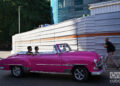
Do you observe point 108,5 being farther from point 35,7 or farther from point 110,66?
point 35,7

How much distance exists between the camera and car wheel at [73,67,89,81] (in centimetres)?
592

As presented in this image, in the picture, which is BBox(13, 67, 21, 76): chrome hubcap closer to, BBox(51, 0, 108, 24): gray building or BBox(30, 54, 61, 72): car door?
BBox(30, 54, 61, 72): car door

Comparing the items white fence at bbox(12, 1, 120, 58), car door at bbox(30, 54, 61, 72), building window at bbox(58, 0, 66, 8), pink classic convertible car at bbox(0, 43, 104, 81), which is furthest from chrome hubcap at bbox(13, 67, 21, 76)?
building window at bbox(58, 0, 66, 8)

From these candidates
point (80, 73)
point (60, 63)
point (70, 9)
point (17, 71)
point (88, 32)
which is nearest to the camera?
point (80, 73)

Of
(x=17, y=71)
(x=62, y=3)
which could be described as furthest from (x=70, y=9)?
(x=17, y=71)

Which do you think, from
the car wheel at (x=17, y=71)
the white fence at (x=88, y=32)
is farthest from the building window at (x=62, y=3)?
the car wheel at (x=17, y=71)

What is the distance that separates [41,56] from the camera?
685 cm

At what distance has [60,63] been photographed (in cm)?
633

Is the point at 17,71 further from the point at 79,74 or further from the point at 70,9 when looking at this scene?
the point at 70,9

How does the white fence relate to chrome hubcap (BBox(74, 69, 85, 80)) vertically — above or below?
above

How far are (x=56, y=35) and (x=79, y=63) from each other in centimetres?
920

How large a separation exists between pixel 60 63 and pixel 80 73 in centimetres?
90

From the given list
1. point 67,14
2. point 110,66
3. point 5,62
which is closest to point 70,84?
point 5,62

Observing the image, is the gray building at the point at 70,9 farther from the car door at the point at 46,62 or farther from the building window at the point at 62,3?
the car door at the point at 46,62
